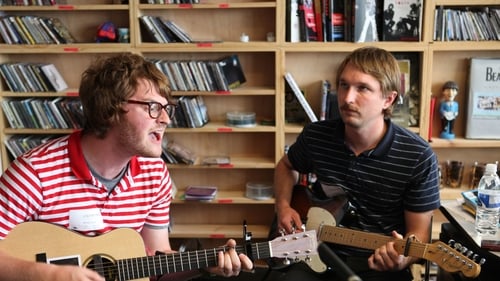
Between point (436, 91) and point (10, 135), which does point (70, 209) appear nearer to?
point (10, 135)

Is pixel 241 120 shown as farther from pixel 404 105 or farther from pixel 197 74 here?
pixel 404 105

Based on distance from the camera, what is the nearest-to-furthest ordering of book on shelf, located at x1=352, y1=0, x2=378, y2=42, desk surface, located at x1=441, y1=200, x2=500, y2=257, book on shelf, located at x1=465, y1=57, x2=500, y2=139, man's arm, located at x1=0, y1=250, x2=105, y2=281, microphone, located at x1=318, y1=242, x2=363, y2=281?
microphone, located at x1=318, y1=242, x2=363, y2=281
man's arm, located at x1=0, y1=250, x2=105, y2=281
desk surface, located at x1=441, y1=200, x2=500, y2=257
book on shelf, located at x1=352, y1=0, x2=378, y2=42
book on shelf, located at x1=465, y1=57, x2=500, y2=139

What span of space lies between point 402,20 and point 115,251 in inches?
83.1

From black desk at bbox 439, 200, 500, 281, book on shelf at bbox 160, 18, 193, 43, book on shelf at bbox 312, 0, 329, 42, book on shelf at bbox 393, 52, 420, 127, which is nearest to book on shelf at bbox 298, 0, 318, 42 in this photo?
book on shelf at bbox 312, 0, 329, 42

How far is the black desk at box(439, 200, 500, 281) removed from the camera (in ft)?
5.73

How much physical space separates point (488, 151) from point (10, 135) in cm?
296

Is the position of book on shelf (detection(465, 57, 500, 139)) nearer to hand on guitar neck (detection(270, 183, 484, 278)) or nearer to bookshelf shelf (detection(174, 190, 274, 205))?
bookshelf shelf (detection(174, 190, 274, 205))

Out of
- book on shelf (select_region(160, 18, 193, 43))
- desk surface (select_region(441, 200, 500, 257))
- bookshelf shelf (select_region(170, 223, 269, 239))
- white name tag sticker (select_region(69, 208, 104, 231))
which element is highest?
book on shelf (select_region(160, 18, 193, 43))

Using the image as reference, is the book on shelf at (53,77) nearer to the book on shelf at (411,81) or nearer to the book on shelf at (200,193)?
the book on shelf at (200,193)

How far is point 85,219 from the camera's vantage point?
1.67m

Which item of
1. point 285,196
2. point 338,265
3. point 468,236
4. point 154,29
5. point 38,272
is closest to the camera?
point 338,265

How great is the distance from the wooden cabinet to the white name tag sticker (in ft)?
5.00

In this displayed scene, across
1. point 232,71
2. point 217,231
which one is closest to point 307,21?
point 232,71

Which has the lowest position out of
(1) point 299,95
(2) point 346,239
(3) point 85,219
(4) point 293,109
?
(2) point 346,239
